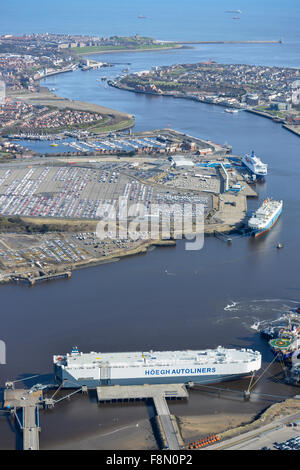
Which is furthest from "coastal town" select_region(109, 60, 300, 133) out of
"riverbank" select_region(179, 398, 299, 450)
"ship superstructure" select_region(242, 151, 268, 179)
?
"riverbank" select_region(179, 398, 299, 450)

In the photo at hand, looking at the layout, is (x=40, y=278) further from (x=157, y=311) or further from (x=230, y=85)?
(x=230, y=85)

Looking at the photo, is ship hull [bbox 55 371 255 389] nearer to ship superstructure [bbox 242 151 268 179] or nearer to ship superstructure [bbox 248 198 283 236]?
ship superstructure [bbox 248 198 283 236]

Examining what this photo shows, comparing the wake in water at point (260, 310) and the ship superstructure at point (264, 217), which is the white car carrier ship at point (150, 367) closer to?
the wake in water at point (260, 310)

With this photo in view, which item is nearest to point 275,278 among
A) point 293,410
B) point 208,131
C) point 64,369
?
point 293,410

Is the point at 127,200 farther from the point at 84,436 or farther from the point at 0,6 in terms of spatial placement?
→ the point at 0,6

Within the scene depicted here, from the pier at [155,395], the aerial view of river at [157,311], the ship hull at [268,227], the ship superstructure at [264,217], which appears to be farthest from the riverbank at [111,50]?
the pier at [155,395]

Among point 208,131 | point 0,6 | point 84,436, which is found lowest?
point 84,436
